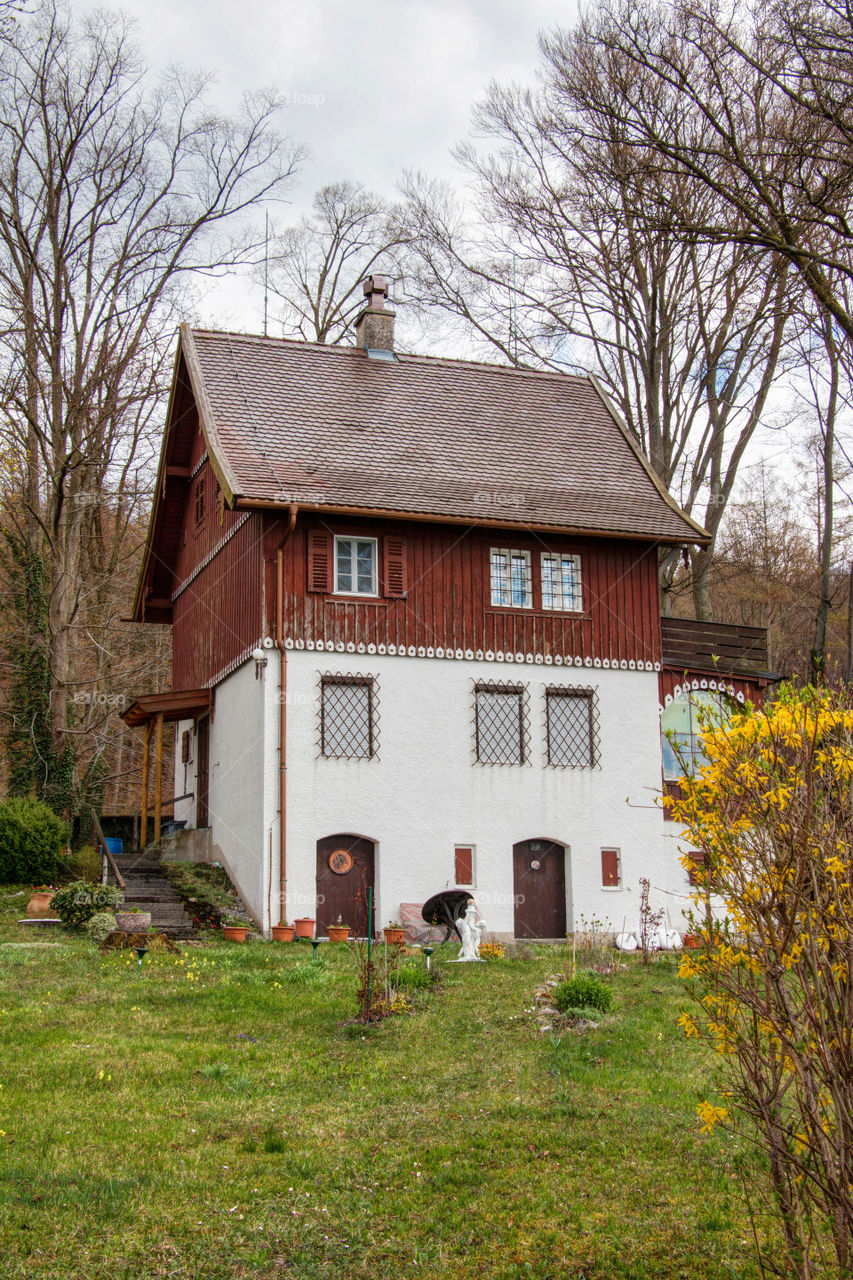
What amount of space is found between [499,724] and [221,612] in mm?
5594

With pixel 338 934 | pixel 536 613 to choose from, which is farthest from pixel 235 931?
pixel 536 613

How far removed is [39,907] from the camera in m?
18.9

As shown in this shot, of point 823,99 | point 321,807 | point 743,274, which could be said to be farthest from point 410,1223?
point 743,274

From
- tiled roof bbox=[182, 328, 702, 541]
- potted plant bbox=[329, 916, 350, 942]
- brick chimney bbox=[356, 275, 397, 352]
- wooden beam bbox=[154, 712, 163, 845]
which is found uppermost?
brick chimney bbox=[356, 275, 397, 352]

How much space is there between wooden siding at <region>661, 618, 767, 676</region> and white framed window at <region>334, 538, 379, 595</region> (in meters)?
5.57

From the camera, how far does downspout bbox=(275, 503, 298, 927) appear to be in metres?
19.0

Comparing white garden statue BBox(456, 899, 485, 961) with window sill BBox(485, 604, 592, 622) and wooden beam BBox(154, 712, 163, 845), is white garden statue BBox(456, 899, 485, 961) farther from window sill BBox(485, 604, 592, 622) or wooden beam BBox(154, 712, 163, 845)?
wooden beam BBox(154, 712, 163, 845)

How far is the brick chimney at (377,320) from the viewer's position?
A: 25250 millimetres

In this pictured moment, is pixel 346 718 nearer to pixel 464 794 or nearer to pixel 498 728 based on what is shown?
pixel 464 794

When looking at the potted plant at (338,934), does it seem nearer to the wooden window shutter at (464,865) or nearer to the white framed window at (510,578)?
the wooden window shutter at (464,865)

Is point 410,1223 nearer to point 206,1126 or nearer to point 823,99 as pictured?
point 206,1126

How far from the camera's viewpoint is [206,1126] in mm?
8516

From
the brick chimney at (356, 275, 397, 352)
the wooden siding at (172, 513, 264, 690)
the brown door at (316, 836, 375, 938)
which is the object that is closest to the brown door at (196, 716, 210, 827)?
the wooden siding at (172, 513, 264, 690)

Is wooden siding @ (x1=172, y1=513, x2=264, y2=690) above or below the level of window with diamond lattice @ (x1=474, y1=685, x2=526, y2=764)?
above
